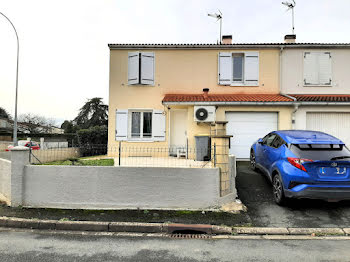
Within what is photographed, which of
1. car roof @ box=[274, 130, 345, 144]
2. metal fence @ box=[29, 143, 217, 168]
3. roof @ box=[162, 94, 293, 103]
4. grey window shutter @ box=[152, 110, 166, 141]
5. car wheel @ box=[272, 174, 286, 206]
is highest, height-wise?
roof @ box=[162, 94, 293, 103]

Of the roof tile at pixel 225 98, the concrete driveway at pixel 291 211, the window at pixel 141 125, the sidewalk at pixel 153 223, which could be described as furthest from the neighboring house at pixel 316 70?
the sidewalk at pixel 153 223

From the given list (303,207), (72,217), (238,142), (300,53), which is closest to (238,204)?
(303,207)

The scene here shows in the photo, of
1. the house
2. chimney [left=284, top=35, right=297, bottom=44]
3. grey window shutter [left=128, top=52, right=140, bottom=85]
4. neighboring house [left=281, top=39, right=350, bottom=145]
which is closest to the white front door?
the house

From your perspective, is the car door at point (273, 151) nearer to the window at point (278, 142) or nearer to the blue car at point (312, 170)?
the window at point (278, 142)

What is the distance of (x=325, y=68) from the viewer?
36.6 ft

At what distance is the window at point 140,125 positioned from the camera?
11016mm

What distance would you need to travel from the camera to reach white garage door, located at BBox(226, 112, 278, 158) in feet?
32.2

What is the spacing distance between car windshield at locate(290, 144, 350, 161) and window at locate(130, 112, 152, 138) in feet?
24.4

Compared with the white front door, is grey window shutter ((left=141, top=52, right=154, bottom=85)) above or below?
above

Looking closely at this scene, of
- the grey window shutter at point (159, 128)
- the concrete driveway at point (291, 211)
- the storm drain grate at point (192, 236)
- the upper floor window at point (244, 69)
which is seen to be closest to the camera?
the storm drain grate at point (192, 236)

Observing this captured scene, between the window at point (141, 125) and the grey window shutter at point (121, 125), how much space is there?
1.26 feet

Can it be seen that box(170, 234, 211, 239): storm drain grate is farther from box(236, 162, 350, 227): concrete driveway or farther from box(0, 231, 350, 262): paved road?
box(236, 162, 350, 227): concrete driveway

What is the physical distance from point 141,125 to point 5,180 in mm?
6411

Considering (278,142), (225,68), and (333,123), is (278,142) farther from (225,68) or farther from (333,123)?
(225,68)
